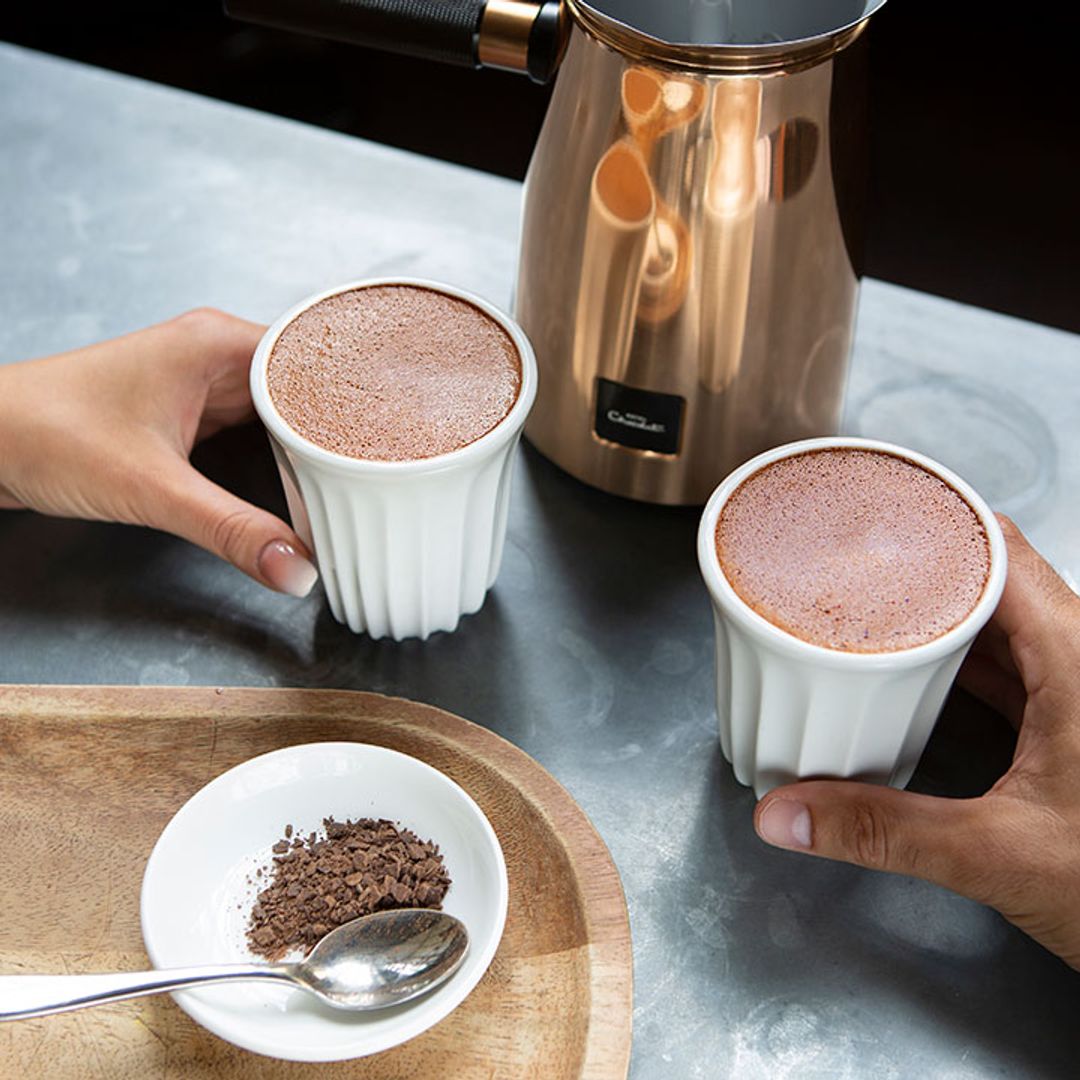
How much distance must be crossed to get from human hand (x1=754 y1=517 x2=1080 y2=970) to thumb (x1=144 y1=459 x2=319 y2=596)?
0.27 meters

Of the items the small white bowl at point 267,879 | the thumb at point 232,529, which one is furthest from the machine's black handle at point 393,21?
the small white bowl at point 267,879

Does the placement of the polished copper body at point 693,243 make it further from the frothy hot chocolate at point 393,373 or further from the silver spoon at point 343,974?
the silver spoon at point 343,974

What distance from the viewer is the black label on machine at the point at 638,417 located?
755mm

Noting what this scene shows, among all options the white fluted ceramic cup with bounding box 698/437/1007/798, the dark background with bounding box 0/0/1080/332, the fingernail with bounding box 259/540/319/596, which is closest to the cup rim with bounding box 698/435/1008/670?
the white fluted ceramic cup with bounding box 698/437/1007/798

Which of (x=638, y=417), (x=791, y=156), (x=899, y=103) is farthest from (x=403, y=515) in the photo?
(x=899, y=103)

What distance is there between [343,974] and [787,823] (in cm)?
21

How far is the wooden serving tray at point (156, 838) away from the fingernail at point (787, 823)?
8 centimetres

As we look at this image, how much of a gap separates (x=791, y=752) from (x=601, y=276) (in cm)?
26

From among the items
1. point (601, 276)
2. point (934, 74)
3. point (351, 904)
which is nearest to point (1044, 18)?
point (934, 74)

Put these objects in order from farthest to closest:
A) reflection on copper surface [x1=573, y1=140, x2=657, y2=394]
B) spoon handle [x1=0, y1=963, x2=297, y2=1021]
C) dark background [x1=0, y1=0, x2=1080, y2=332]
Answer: dark background [x1=0, y1=0, x2=1080, y2=332], reflection on copper surface [x1=573, y1=140, x2=657, y2=394], spoon handle [x1=0, y1=963, x2=297, y2=1021]

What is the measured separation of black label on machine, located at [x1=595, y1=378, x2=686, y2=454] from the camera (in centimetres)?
76

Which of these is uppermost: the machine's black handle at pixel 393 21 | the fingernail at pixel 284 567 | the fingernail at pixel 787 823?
the machine's black handle at pixel 393 21

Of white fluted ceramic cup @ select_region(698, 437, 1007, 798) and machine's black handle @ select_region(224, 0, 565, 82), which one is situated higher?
Answer: machine's black handle @ select_region(224, 0, 565, 82)

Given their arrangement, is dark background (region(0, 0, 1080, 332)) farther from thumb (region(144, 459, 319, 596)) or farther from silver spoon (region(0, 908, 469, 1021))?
silver spoon (region(0, 908, 469, 1021))
